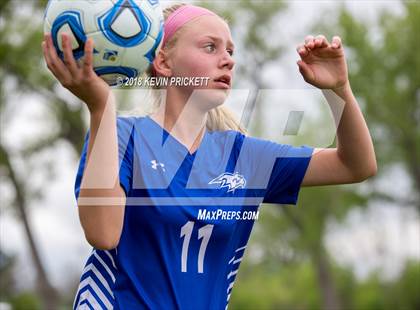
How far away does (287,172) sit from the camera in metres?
3.62

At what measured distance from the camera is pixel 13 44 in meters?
20.1

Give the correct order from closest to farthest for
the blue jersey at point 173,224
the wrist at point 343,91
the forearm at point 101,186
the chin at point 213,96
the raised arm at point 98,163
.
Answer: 1. the raised arm at point 98,163
2. the forearm at point 101,186
3. the blue jersey at point 173,224
4. the wrist at point 343,91
5. the chin at point 213,96

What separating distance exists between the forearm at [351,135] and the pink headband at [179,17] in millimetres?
637

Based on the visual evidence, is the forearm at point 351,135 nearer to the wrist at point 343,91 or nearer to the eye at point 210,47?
the wrist at point 343,91

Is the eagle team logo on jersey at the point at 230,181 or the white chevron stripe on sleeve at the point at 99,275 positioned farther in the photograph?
the eagle team logo on jersey at the point at 230,181

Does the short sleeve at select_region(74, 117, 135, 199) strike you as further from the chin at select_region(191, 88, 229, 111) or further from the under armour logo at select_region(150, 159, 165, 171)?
the chin at select_region(191, 88, 229, 111)

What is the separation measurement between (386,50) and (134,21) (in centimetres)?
1841

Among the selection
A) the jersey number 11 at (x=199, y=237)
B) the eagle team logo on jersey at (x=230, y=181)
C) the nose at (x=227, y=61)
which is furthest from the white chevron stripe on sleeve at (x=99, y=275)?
the nose at (x=227, y=61)

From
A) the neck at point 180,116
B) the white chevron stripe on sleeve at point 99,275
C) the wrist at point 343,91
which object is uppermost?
the neck at point 180,116

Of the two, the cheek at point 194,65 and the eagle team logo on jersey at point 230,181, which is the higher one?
the cheek at point 194,65

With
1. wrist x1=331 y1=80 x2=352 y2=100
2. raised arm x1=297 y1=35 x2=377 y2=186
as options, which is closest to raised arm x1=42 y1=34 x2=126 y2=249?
raised arm x1=297 y1=35 x2=377 y2=186

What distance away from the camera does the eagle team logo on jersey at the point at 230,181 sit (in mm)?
3473

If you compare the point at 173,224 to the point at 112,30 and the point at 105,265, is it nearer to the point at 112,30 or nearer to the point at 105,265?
the point at 105,265

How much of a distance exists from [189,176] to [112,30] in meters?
0.70
